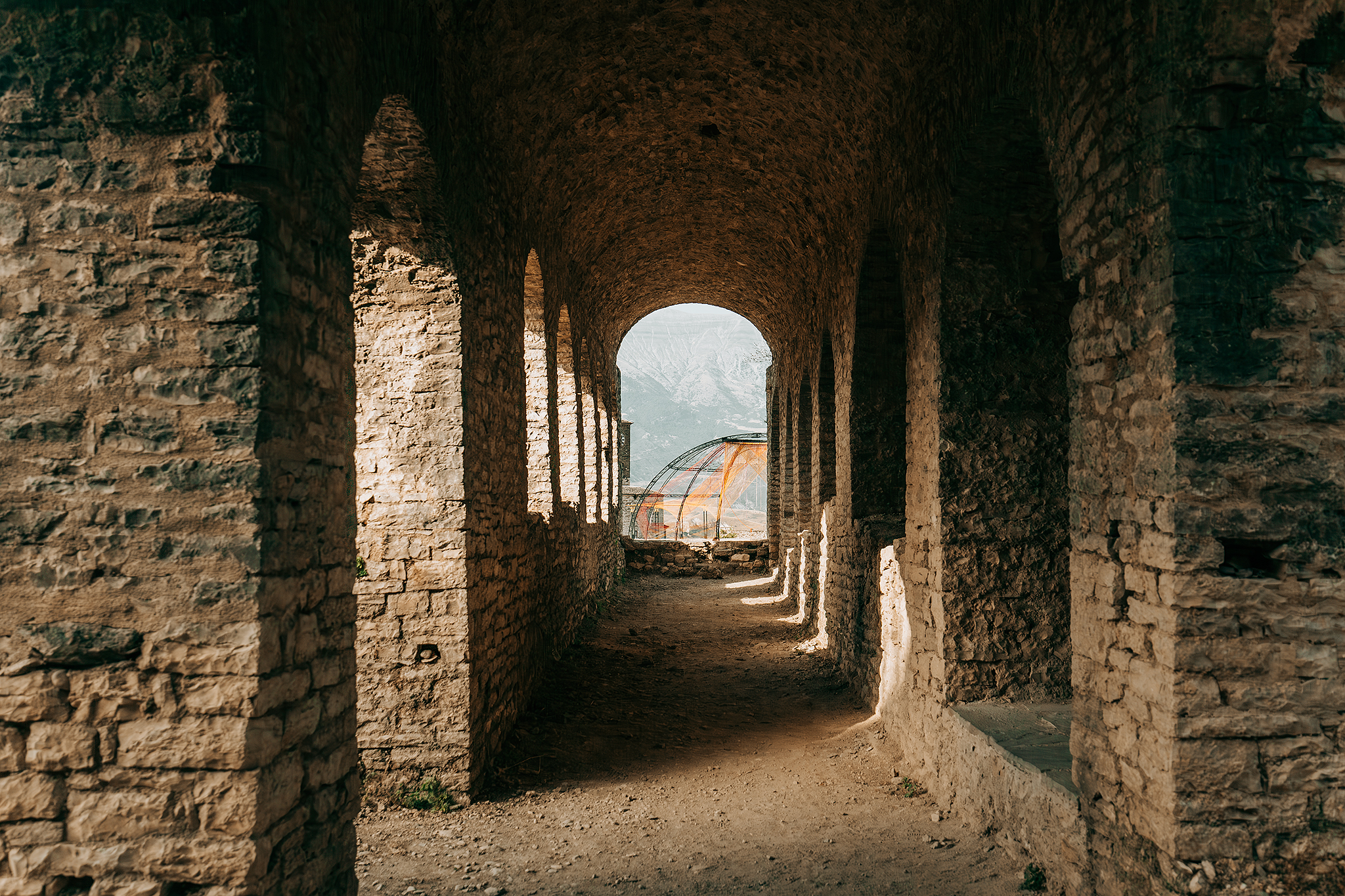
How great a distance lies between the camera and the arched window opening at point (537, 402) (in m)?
7.57

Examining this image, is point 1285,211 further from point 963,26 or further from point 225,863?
point 225,863

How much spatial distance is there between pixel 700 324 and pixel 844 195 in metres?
102

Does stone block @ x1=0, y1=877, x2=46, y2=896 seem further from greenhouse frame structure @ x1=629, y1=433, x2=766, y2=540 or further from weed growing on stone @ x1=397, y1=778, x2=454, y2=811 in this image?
greenhouse frame structure @ x1=629, y1=433, x2=766, y2=540

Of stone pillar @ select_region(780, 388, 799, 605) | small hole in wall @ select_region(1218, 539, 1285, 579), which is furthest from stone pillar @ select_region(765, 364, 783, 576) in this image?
small hole in wall @ select_region(1218, 539, 1285, 579)

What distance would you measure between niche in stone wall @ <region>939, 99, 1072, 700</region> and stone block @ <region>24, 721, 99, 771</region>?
12.3 feet

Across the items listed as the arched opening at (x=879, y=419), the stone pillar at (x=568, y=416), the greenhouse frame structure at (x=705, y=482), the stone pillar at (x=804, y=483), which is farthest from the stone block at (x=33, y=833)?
the greenhouse frame structure at (x=705, y=482)

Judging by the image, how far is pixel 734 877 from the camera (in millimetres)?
3840

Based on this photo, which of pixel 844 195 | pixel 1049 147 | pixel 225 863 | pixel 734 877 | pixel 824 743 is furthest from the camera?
pixel 844 195

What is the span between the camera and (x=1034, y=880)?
3379mm

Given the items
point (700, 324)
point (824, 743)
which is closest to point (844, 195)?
point (824, 743)

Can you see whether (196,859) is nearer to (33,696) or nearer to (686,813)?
(33,696)

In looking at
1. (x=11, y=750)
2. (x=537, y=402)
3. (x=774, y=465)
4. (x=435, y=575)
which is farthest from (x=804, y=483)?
(x=11, y=750)

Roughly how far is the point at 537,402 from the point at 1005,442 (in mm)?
4384

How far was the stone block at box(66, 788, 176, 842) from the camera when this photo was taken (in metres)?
2.33
